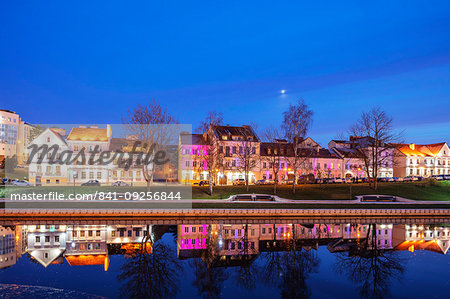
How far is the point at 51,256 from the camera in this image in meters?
19.9

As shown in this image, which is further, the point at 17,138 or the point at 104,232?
the point at 17,138

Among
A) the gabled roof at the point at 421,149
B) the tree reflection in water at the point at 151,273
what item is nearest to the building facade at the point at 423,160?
the gabled roof at the point at 421,149

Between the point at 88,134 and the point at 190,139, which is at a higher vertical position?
the point at 88,134

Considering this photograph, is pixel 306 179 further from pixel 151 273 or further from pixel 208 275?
pixel 151 273

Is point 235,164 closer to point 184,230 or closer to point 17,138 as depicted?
point 184,230

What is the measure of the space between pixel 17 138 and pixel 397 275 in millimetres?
113378

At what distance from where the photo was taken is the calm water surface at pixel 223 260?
15227mm

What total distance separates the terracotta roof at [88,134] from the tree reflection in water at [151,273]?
39.6m

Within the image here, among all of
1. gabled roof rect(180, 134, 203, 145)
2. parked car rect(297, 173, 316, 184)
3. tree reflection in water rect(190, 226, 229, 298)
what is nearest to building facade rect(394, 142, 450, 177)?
parked car rect(297, 173, 316, 184)

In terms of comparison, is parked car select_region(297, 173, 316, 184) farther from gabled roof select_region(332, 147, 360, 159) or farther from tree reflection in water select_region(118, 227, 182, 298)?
tree reflection in water select_region(118, 227, 182, 298)

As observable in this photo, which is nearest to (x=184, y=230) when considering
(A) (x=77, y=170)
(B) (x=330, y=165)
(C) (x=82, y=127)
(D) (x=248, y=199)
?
(D) (x=248, y=199)

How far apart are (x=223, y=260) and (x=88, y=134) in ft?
152

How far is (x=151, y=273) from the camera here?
1739 cm

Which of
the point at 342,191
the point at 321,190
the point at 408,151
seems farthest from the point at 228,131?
the point at 408,151
